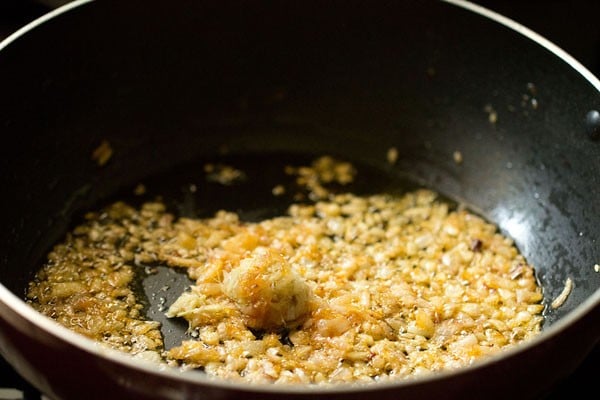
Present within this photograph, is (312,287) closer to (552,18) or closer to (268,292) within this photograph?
(268,292)

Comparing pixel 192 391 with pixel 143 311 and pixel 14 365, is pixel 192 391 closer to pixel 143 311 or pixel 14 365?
pixel 14 365

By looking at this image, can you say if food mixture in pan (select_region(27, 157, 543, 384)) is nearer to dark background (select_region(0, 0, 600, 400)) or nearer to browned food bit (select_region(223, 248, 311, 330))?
browned food bit (select_region(223, 248, 311, 330))

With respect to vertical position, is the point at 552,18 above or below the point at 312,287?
above

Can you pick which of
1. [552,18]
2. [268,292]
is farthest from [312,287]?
[552,18]

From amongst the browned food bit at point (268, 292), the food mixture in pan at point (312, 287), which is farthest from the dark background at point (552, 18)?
the browned food bit at point (268, 292)

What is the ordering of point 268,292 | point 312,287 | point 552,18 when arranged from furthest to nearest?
point 552,18
point 312,287
point 268,292

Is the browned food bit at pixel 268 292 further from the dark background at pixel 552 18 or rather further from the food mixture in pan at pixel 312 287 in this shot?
the dark background at pixel 552 18

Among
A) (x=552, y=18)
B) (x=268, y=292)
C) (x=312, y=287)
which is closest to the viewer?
(x=268, y=292)

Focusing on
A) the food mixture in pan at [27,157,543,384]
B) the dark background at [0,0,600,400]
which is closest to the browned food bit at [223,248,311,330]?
the food mixture in pan at [27,157,543,384]

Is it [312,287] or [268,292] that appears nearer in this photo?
[268,292]
